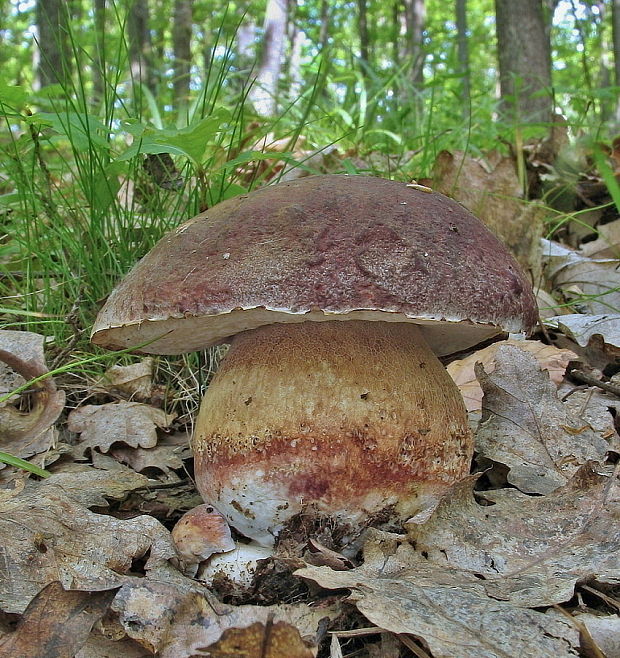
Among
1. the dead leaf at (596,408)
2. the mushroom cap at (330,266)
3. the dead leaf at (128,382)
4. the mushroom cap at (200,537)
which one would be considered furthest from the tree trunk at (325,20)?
the mushroom cap at (200,537)

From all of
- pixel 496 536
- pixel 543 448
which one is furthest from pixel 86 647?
pixel 543 448

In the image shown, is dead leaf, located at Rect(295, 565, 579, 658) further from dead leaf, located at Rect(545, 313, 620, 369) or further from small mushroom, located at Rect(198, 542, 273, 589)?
dead leaf, located at Rect(545, 313, 620, 369)

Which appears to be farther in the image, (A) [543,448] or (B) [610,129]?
(B) [610,129]

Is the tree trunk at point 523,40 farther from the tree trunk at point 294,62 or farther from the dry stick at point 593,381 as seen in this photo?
the dry stick at point 593,381

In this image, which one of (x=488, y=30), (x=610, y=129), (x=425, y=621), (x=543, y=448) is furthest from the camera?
(x=488, y=30)

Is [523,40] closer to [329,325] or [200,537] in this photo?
[329,325]

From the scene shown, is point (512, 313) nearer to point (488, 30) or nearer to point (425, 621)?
point (425, 621)
